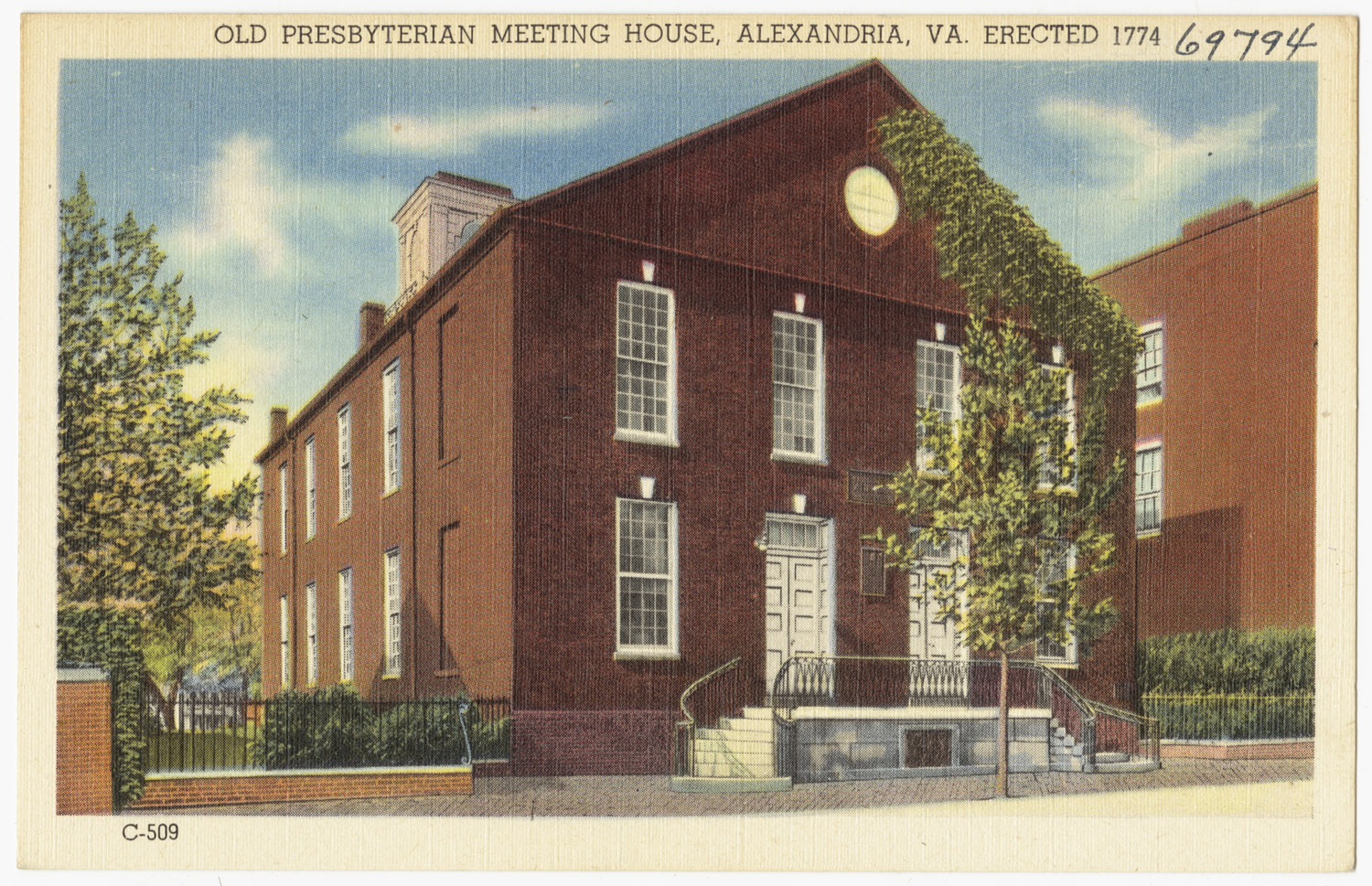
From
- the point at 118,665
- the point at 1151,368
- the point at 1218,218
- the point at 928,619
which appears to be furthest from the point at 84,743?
the point at 1151,368

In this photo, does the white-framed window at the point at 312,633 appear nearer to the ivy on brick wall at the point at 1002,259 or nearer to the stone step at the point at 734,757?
the stone step at the point at 734,757

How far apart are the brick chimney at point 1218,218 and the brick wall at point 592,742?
8666mm

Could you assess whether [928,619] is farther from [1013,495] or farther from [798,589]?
[1013,495]

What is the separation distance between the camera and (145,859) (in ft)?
42.7

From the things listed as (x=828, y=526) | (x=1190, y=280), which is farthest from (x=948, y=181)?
(x=828, y=526)

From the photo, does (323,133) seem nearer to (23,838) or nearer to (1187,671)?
(23,838)

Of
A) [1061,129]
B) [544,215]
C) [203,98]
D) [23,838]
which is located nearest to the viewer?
[23,838]

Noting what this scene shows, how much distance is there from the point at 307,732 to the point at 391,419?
275 inches

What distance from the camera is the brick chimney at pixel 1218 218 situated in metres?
15.4

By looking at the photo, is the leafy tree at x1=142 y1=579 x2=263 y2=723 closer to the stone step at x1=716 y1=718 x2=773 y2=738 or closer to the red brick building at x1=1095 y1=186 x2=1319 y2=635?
the stone step at x1=716 y1=718 x2=773 y2=738

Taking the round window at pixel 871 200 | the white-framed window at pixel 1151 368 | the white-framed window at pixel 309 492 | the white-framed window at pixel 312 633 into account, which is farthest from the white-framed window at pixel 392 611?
the white-framed window at pixel 1151 368

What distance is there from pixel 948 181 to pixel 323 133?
348 inches

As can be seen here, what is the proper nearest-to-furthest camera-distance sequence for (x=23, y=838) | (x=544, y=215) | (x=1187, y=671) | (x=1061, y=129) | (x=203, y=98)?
(x=23, y=838)
(x=203, y=98)
(x=1061, y=129)
(x=544, y=215)
(x=1187, y=671)

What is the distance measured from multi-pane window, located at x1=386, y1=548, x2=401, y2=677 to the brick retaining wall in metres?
11.4
